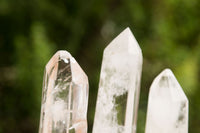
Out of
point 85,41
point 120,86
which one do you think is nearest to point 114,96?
point 120,86

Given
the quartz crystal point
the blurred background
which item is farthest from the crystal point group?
the blurred background

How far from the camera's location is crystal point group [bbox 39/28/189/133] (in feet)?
1.72

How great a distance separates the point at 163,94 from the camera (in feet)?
1.71

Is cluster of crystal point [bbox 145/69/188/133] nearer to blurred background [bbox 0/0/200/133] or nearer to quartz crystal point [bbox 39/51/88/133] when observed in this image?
quartz crystal point [bbox 39/51/88/133]

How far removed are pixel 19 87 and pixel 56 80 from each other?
1.11 metres

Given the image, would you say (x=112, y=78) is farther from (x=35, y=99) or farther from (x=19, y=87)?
(x=19, y=87)

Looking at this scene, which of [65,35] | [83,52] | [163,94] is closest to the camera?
[163,94]

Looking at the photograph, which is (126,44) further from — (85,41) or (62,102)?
(85,41)

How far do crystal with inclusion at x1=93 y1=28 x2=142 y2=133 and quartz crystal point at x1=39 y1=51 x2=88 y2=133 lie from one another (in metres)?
0.02

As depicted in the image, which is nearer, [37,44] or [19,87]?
[37,44]

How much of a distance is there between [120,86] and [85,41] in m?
1.53

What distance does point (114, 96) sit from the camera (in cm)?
54

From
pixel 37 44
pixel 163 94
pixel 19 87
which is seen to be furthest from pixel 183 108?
pixel 19 87

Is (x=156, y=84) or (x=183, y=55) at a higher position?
(x=183, y=55)
